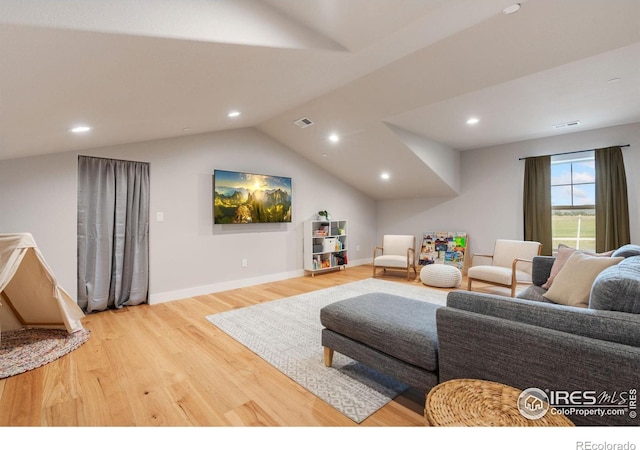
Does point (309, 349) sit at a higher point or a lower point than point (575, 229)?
lower

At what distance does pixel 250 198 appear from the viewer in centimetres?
497

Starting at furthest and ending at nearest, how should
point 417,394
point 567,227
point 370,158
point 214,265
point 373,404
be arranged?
point 370,158
point 567,227
point 214,265
point 417,394
point 373,404

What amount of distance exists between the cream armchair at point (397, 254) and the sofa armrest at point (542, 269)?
2.23m

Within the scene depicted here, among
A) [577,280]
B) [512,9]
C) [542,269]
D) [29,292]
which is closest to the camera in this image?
[512,9]

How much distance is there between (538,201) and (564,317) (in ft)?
15.1

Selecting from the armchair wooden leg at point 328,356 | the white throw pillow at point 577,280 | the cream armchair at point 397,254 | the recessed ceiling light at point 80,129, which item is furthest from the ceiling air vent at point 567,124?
the recessed ceiling light at point 80,129

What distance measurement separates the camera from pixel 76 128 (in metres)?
2.58

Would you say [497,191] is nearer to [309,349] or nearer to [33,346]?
[309,349]

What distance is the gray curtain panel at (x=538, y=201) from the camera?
16.3ft

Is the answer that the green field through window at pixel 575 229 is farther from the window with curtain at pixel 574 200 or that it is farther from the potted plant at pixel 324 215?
the potted plant at pixel 324 215

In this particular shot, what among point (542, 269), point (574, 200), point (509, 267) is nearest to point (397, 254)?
point (509, 267)

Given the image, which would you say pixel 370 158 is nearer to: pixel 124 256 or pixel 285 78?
pixel 285 78
